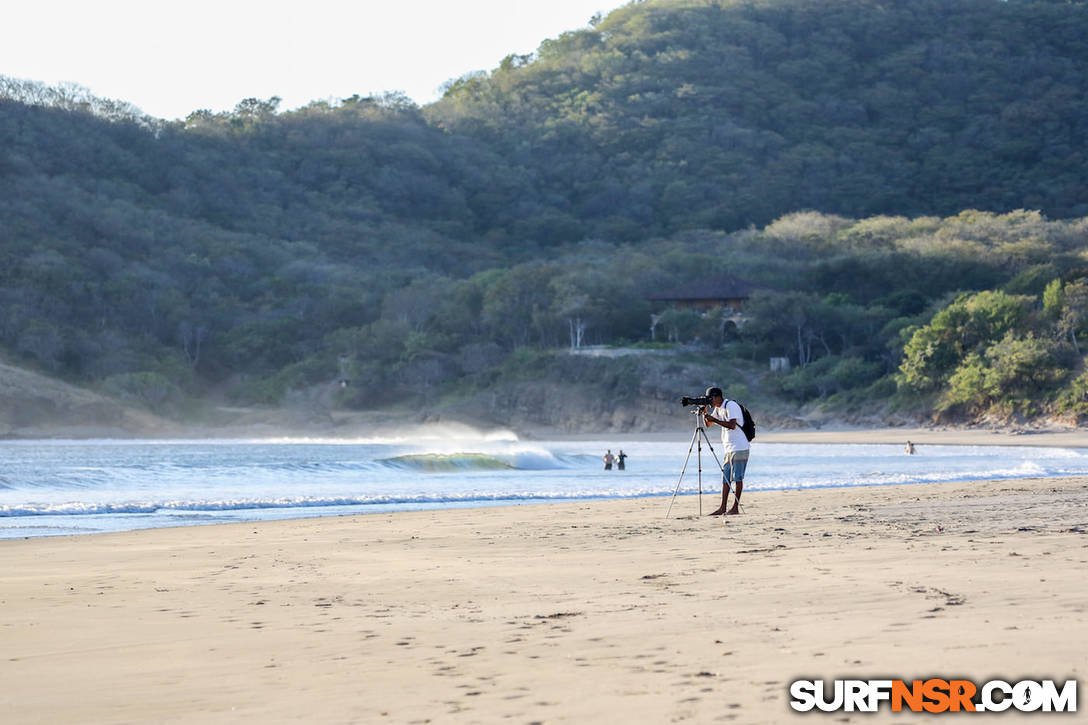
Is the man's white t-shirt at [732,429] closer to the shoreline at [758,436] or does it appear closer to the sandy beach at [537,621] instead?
the sandy beach at [537,621]

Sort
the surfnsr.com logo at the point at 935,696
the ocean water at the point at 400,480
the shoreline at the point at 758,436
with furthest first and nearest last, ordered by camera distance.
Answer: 1. the shoreline at the point at 758,436
2. the ocean water at the point at 400,480
3. the surfnsr.com logo at the point at 935,696

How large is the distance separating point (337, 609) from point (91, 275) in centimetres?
8505

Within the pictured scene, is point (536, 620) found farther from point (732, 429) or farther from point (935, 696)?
point (732, 429)

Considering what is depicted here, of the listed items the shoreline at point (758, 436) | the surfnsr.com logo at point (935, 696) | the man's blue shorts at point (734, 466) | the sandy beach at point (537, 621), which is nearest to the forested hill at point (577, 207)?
the shoreline at point (758, 436)

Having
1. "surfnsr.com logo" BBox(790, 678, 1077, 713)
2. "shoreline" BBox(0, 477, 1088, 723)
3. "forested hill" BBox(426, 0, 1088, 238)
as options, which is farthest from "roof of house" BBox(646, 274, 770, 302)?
"surfnsr.com logo" BBox(790, 678, 1077, 713)

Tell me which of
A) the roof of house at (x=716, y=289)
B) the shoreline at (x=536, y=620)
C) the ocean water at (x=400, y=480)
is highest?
the roof of house at (x=716, y=289)

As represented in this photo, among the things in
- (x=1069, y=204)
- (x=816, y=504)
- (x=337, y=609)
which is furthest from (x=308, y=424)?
(x=1069, y=204)

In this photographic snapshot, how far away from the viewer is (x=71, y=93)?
11125 centimetres

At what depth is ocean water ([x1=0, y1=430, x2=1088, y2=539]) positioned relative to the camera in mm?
17625

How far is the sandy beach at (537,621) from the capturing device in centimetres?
505

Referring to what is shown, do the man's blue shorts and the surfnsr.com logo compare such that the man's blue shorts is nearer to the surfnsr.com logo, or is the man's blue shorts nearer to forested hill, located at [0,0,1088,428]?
the surfnsr.com logo

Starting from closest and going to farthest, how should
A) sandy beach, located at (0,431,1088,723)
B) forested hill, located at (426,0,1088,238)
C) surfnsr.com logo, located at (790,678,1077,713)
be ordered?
surfnsr.com logo, located at (790,678,1077,713) < sandy beach, located at (0,431,1088,723) < forested hill, located at (426,0,1088,238)

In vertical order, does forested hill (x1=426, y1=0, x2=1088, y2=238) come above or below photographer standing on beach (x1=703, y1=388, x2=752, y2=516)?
above

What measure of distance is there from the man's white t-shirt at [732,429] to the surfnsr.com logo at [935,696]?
800cm
